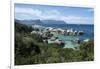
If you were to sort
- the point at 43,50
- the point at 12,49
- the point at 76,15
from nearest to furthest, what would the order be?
the point at 12,49, the point at 43,50, the point at 76,15

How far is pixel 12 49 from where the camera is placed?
7.02 feet

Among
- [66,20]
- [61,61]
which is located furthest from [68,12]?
[61,61]

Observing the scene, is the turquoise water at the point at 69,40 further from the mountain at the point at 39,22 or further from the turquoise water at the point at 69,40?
the mountain at the point at 39,22

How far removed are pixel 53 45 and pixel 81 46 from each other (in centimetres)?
37

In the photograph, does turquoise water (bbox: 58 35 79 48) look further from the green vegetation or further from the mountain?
the mountain

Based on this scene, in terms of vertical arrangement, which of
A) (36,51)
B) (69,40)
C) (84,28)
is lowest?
(36,51)

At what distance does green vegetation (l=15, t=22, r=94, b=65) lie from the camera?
2.18 meters

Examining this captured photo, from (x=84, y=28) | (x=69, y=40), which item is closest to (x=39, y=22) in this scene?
(x=69, y=40)

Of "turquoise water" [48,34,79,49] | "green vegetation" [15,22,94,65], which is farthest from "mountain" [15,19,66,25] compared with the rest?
"turquoise water" [48,34,79,49]

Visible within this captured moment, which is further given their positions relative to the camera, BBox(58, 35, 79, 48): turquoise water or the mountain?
BBox(58, 35, 79, 48): turquoise water

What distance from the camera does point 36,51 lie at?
88.7 inches

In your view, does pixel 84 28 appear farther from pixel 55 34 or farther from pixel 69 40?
pixel 55 34

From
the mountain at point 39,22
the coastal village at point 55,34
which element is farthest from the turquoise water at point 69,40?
the mountain at point 39,22

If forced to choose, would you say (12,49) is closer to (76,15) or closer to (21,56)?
(21,56)
